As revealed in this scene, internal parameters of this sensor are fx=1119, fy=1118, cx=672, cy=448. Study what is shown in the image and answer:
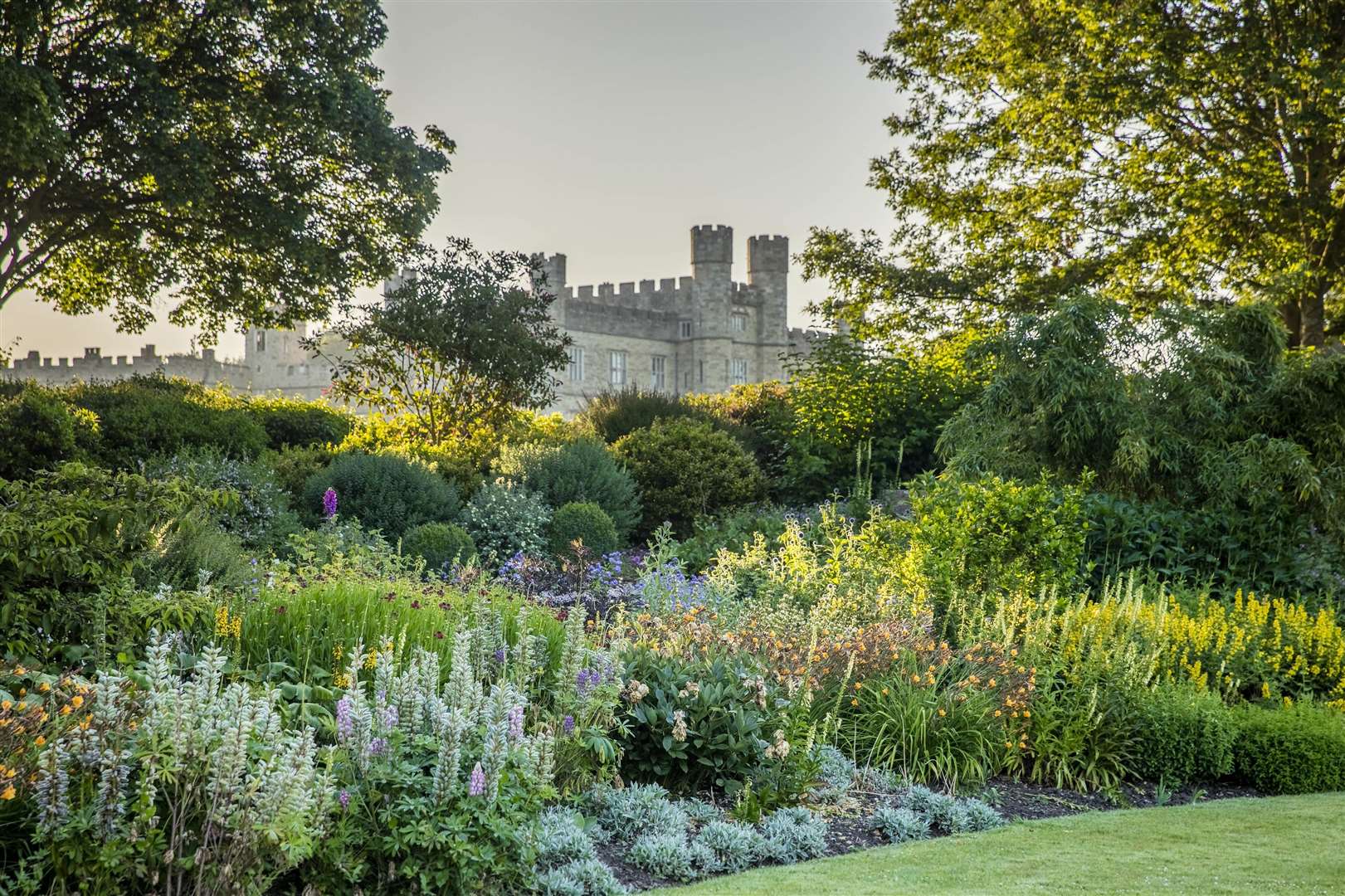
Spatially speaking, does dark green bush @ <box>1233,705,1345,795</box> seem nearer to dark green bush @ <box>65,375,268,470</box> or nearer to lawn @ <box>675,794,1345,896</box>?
lawn @ <box>675,794,1345,896</box>

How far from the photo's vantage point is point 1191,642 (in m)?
6.27

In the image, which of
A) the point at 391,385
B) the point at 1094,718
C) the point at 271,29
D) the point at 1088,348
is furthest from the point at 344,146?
the point at 1094,718

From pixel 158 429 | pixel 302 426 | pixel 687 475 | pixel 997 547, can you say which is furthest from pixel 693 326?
pixel 997 547

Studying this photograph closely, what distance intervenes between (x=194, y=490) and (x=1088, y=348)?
7.29 metres

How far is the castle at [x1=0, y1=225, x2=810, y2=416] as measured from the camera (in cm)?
4300

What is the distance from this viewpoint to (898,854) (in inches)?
151

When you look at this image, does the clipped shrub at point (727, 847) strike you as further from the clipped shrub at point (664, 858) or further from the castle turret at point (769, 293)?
the castle turret at point (769, 293)

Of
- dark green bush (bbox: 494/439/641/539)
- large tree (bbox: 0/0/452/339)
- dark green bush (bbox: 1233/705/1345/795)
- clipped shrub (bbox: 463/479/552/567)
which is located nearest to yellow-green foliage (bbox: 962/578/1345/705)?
dark green bush (bbox: 1233/705/1345/795)

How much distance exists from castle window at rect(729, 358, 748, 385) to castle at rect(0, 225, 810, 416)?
0.05 m

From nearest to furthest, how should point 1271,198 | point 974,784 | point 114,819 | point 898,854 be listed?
point 114,819
point 898,854
point 974,784
point 1271,198

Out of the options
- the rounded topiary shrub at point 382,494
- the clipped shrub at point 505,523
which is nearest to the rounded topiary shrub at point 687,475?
the clipped shrub at point 505,523

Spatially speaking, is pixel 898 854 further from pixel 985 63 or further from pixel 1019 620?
pixel 985 63

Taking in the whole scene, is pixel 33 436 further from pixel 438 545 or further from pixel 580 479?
pixel 580 479

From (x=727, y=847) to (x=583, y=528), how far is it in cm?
667
